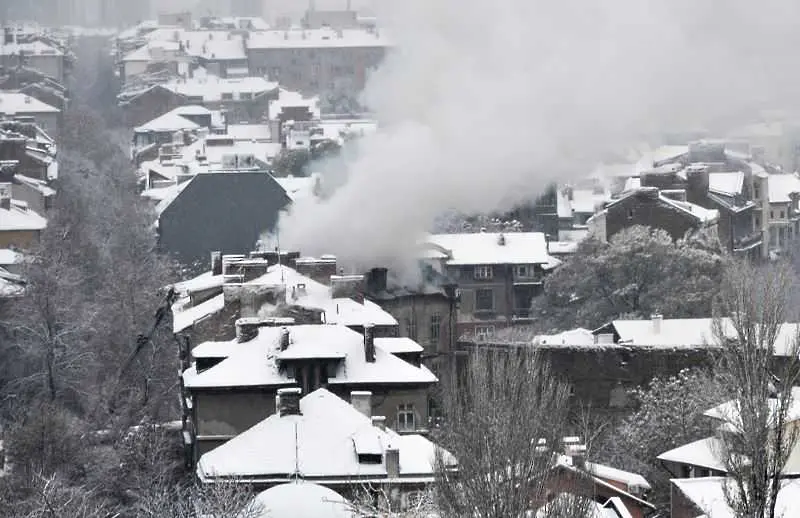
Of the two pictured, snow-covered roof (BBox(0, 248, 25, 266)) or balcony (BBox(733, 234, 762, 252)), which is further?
balcony (BBox(733, 234, 762, 252))

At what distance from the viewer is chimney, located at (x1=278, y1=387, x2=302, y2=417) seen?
41.1m

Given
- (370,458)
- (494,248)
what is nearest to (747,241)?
(494,248)

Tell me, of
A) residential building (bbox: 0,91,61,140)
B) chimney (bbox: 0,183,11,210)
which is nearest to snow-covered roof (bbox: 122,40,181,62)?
residential building (bbox: 0,91,61,140)

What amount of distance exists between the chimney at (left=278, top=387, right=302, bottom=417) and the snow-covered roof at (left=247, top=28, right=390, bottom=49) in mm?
132163

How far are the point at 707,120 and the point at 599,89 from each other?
4.84 m

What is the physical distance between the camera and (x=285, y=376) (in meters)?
45.3

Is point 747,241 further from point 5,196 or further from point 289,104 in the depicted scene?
point 289,104

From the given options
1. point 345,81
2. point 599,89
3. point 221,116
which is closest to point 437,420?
point 599,89

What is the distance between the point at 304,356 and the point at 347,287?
861 cm

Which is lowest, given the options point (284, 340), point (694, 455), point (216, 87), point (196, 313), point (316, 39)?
point (694, 455)

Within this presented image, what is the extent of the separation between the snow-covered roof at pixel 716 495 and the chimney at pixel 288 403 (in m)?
6.64

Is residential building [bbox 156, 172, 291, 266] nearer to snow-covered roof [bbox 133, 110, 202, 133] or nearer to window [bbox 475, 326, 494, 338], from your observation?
window [bbox 475, 326, 494, 338]

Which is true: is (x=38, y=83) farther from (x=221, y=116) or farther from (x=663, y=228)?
(x=663, y=228)

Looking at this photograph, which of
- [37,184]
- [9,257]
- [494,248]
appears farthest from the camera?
[37,184]
